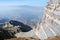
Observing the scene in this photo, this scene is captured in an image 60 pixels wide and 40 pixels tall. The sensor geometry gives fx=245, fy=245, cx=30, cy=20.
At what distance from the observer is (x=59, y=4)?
33.7 metres

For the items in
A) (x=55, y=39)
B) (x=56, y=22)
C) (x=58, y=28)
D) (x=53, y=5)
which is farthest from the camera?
(x=53, y=5)

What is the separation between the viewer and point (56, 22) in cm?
3186

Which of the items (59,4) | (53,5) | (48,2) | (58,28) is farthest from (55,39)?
(48,2)

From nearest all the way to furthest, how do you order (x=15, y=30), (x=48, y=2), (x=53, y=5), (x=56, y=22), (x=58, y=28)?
(x=58, y=28)
(x=56, y=22)
(x=53, y=5)
(x=48, y=2)
(x=15, y=30)

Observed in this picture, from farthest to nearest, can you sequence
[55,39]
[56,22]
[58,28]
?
[56,22] → [58,28] → [55,39]

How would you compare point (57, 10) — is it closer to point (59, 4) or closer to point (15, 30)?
point (59, 4)

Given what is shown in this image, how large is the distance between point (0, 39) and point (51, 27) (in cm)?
697

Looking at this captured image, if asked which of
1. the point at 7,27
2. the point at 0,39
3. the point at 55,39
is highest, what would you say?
the point at 55,39

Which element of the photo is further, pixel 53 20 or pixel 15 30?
pixel 15 30

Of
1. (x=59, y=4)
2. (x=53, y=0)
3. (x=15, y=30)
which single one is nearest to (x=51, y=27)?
(x=59, y=4)

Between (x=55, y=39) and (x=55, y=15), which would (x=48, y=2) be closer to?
(x=55, y=15)

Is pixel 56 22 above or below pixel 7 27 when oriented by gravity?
above

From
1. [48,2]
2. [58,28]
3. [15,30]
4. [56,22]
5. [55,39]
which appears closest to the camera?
[55,39]

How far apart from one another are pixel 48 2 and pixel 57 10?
23.0 ft
